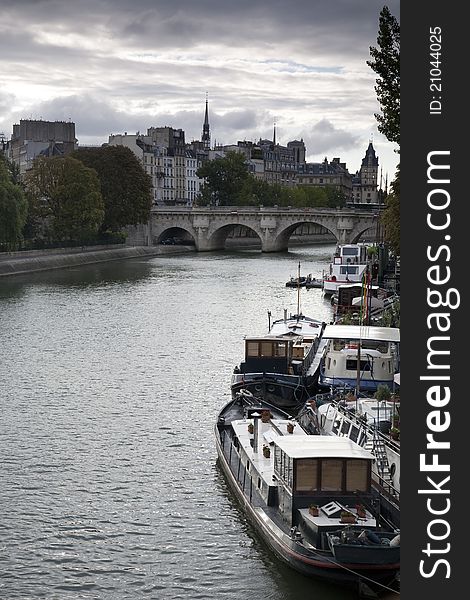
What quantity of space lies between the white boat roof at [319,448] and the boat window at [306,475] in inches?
4.4

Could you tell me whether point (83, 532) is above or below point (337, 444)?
below

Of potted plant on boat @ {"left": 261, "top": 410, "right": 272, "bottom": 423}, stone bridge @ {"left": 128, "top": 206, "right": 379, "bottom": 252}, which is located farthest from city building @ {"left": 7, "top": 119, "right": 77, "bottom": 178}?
potted plant on boat @ {"left": 261, "top": 410, "right": 272, "bottom": 423}

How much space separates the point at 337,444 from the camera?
801 inches

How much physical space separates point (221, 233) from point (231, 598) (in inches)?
3793

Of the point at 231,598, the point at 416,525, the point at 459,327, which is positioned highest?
the point at 459,327

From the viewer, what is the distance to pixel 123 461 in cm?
2575

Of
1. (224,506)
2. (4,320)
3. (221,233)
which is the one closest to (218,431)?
(224,506)

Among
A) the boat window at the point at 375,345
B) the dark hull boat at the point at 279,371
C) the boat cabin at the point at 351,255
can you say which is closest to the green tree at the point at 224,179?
the boat cabin at the point at 351,255

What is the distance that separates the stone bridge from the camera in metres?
106

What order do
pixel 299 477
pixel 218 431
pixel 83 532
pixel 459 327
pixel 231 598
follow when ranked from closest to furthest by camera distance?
1. pixel 459 327
2. pixel 231 598
3. pixel 299 477
4. pixel 83 532
5. pixel 218 431

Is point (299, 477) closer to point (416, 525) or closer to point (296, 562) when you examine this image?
point (296, 562)

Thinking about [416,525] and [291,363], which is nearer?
[416,525]

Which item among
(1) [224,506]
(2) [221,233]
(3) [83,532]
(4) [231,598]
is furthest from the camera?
(2) [221,233]

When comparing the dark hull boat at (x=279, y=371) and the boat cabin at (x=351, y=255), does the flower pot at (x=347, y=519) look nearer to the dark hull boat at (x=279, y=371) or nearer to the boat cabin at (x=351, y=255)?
the dark hull boat at (x=279, y=371)
